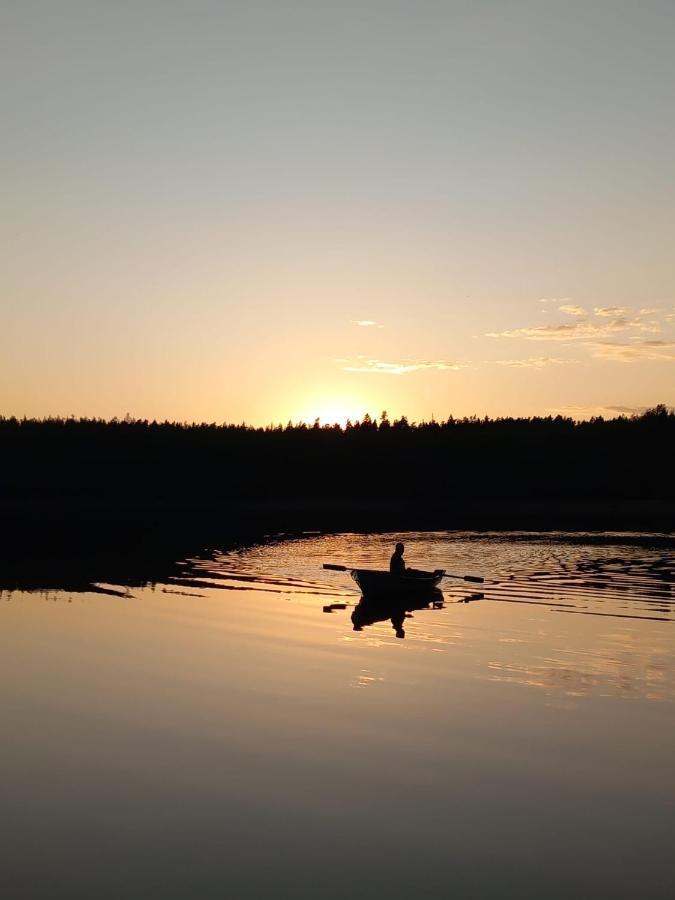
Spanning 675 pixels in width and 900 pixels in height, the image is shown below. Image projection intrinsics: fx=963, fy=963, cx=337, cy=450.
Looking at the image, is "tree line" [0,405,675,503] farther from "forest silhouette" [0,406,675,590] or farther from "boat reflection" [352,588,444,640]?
"boat reflection" [352,588,444,640]

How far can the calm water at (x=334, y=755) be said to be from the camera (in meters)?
10.2

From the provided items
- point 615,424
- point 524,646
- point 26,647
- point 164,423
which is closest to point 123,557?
point 26,647

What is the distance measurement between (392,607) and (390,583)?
0.75 metres

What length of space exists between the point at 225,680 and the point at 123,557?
28284mm

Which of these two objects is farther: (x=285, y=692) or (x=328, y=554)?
(x=328, y=554)

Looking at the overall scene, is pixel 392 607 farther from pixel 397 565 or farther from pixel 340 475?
pixel 340 475

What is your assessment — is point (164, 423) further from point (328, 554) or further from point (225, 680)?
point (225, 680)

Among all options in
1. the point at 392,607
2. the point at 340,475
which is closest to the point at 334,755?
the point at 392,607

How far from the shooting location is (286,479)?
119 metres

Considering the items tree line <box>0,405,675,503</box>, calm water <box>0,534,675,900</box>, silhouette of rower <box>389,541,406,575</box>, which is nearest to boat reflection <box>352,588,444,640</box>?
calm water <box>0,534,675,900</box>

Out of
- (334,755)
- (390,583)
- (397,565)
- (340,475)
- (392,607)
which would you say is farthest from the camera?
(340,475)

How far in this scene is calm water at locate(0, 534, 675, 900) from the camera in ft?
33.6

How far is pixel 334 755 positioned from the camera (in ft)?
46.1

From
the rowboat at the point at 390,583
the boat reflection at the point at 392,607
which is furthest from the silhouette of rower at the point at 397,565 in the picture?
the boat reflection at the point at 392,607
